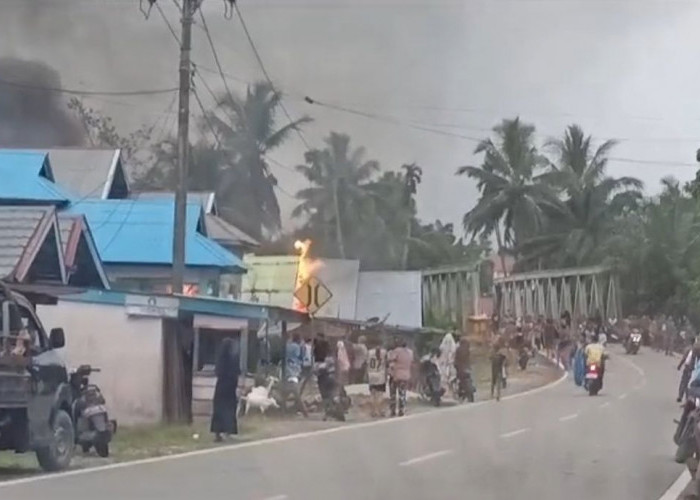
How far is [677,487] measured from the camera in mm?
14133

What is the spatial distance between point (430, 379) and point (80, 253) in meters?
8.00

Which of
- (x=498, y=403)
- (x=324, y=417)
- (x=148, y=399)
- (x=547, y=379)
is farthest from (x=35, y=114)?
(x=547, y=379)

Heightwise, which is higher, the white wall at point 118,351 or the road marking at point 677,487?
the white wall at point 118,351

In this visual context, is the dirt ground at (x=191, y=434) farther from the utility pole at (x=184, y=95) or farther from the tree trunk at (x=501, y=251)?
the tree trunk at (x=501, y=251)

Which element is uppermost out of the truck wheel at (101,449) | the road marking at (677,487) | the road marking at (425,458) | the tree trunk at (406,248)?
the tree trunk at (406,248)

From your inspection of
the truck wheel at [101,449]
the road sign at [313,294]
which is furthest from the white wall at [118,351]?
the truck wheel at [101,449]

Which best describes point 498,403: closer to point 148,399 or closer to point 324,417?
point 324,417

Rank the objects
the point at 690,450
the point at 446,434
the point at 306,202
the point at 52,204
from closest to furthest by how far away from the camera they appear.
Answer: the point at 306,202 → the point at 690,450 → the point at 446,434 → the point at 52,204

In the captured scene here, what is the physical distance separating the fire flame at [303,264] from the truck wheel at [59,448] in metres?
2.83

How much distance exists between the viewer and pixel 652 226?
17.3 m

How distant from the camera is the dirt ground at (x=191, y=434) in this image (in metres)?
16.2

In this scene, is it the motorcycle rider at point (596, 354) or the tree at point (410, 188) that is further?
the motorcycle rider at point (596, 354)

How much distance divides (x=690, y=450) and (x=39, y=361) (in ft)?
20.2

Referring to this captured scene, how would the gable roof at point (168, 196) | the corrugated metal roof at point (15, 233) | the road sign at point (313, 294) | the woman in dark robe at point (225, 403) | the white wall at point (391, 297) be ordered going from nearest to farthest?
Result: the white wall at point (391, 297), the woman in dark robe at point (225, 403), the corrugated metal roof at point (15, 233), the road sign at point (313, 294), the gable roof at point (168, 196)
